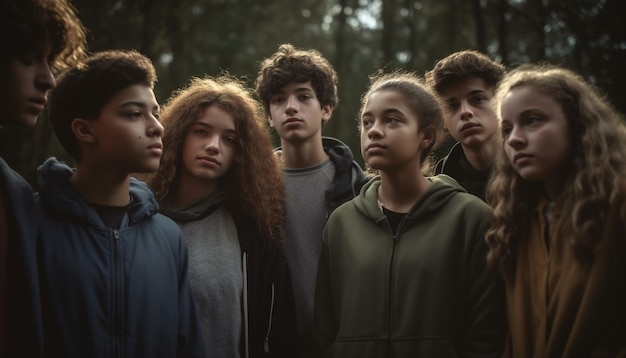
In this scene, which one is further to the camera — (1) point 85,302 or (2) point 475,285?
(2) point 475,285

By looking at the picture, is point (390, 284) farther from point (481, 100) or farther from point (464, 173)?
point (481, 100)

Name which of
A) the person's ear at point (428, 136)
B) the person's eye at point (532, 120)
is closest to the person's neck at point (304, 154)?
the person's ear at point (428, 136)

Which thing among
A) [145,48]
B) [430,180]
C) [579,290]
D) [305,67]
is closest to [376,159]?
[430,180]

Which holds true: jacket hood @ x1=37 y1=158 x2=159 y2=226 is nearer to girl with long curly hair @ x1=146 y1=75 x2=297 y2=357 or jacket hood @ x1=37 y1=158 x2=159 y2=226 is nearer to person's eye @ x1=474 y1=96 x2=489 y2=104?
girl with long curly hair @ x1=146 y1=75 x2=297 y2=357

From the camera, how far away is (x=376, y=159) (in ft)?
11.0

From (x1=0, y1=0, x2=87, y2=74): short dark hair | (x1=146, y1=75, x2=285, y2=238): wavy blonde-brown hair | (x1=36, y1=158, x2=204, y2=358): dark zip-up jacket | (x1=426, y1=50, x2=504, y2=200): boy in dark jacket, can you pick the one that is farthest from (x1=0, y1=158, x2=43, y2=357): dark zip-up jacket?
(x1=426, y1=50, x2=504, y2=200): boy in dark jacket

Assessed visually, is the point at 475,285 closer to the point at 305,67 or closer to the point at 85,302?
the point at 85,302

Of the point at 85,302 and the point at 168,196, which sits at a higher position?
the point at 168,196

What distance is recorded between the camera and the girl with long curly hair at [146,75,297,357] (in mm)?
3441

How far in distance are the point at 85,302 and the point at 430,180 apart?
2133mm

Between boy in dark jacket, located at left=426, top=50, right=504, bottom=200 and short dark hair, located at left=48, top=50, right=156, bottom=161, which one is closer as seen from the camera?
short dark hair, located at left=48, top=50, right=156, bottom=161

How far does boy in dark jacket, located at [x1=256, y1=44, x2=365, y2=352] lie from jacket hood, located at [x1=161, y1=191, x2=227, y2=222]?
2.09 ft

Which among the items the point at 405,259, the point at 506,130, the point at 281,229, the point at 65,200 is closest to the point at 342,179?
the point at 281,229

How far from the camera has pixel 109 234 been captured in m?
2.82
